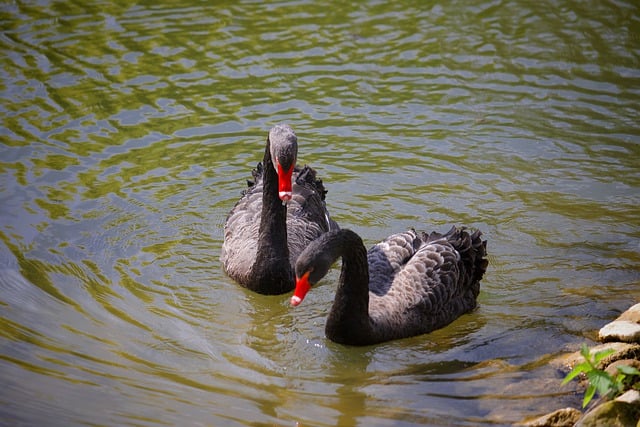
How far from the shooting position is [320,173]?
952 centimetres

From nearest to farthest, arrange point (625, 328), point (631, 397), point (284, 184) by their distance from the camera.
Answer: point (631, 397)
point (625, 328)
point (284, 184)

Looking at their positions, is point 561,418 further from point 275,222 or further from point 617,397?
point 275,222

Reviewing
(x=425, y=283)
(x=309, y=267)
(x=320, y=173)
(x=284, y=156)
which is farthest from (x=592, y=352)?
(x=320, y=173)

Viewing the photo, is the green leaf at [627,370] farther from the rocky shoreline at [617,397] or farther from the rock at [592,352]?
the rock at [592,352]

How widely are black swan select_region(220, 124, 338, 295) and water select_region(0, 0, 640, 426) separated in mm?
187

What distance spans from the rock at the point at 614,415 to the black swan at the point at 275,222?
8.65ft

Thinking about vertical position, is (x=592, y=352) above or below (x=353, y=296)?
below

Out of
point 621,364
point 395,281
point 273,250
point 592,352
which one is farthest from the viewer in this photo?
point 273,250

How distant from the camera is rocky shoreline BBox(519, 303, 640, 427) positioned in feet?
17.3

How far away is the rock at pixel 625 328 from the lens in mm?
6328

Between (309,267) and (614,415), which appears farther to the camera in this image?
(309,267)

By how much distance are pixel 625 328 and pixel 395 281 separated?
1676 mm

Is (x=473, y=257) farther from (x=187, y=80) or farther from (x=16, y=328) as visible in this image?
(x=187, y=80)

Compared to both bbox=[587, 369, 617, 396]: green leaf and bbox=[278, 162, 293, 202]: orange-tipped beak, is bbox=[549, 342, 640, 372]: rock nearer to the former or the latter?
bbox=[587, 369, 617, 396]: green leaf
